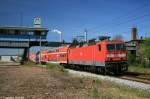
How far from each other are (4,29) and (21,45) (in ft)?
27.2

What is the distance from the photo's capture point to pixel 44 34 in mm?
97438

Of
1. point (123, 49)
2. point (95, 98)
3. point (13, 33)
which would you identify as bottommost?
point (95, 98)

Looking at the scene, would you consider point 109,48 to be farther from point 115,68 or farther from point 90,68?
point 90,68

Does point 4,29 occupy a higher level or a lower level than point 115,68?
higher

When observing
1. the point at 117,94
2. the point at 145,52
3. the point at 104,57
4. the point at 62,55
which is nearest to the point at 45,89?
the point at 117,94

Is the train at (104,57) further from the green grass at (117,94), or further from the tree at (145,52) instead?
the tree at (145,52)

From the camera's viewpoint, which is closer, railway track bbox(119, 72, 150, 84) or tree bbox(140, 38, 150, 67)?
railway track bbox(119, 72, 150, 84)

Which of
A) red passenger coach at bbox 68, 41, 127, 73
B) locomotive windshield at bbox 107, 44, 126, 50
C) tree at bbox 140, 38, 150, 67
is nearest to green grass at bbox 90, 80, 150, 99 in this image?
red passenger coach at bbox 68, 41, 127, 73

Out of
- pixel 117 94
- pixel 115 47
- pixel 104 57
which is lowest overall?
pixel 117 94

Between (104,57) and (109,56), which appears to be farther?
(104,57)

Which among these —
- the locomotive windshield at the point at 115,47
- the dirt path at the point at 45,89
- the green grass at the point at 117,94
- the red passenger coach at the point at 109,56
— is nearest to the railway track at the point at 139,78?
the red passenger coach at the point at 109,56

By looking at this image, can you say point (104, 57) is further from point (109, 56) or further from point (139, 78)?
point (139, 78)

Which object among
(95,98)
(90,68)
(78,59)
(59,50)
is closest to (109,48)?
(90,68)

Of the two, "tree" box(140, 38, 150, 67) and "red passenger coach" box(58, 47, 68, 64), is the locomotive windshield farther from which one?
"tree" box(140, 38, 150, 67)
